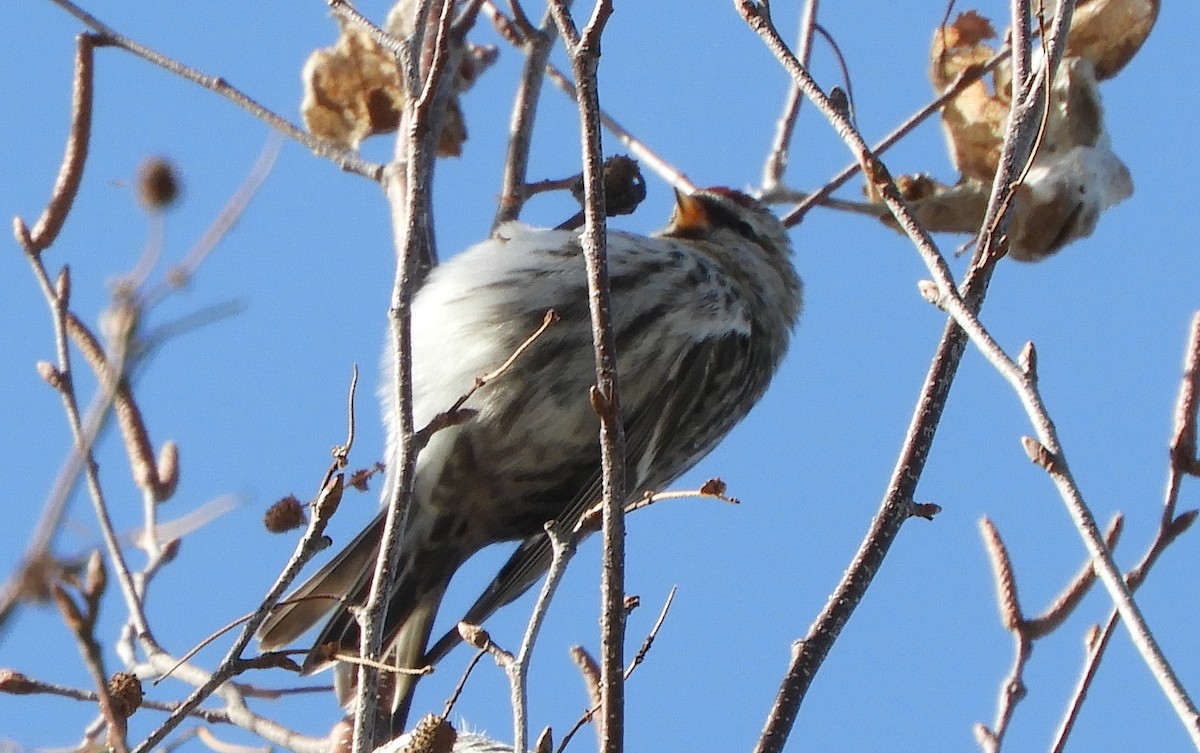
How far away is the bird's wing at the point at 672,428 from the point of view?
3930mm

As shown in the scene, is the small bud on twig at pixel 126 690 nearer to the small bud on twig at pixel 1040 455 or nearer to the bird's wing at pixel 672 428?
the small bud on twig at pixel 1040 455

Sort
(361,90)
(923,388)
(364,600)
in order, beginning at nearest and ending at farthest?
(923,388)
(364,600)
(361,90)

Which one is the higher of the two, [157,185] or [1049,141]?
[1049,141]

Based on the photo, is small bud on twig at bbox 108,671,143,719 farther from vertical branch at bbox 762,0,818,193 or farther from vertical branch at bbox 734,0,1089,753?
vertical branch at bbox 762,0,818,193

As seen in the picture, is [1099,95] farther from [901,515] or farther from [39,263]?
[39,263]

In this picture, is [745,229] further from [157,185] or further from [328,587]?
[157,185]

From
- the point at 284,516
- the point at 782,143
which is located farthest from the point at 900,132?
the point at 284,516

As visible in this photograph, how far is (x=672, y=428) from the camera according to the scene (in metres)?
4.23

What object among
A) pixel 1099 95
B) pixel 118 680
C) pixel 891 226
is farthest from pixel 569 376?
pixel 118 680

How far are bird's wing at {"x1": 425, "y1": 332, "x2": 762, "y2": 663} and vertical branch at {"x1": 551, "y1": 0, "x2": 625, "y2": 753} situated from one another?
5.30 ft

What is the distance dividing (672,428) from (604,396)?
2.18 m

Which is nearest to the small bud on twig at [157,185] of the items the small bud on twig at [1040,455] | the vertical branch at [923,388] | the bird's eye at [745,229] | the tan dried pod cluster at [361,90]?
the vertical branch at [923,388]

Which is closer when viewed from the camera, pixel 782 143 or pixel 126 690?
pixel 126 690

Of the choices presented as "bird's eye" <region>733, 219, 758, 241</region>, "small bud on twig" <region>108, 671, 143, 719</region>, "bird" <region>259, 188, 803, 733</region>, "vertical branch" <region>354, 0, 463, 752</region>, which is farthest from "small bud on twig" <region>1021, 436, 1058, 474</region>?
"bird's eye" <region>733, 219, 758, 241</region>
